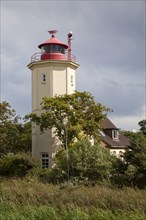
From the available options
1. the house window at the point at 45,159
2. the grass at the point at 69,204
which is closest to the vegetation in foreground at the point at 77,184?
the grass at the point at 69,204

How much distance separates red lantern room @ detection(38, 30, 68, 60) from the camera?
35281 millimetres

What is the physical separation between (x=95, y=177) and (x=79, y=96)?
9466 mm

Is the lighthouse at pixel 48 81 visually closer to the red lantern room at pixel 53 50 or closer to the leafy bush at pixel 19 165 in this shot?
the red lantern room at pixel 53 50

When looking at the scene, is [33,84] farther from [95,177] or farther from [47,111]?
[95,177]

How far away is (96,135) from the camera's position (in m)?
33.4

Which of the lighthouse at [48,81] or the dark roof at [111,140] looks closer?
the lighthouse at [48,81]

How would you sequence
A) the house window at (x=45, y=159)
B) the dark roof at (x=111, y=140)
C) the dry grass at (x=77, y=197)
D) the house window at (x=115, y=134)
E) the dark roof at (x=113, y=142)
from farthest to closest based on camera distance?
the house window at (x=115, y=134) < the dark roof at (x=111, y=140) < the dark roof at (x=113, y=142) < the house window at (x=45, y=159) < the dry grass at (x=77, y=197)

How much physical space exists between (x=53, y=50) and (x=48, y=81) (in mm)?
2489

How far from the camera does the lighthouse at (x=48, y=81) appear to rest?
34.8 metres

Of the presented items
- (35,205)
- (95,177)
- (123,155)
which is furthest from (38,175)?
(35,205)

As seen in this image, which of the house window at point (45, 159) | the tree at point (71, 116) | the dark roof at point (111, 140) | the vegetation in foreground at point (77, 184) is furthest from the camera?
the dark roof at point (111, 140)

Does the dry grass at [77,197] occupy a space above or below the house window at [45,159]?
below

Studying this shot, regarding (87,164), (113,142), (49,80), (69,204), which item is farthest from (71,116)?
(69,204)

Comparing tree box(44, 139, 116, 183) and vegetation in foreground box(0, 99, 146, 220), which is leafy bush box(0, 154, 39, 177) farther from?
tree box(44, 139, 116, 183)
